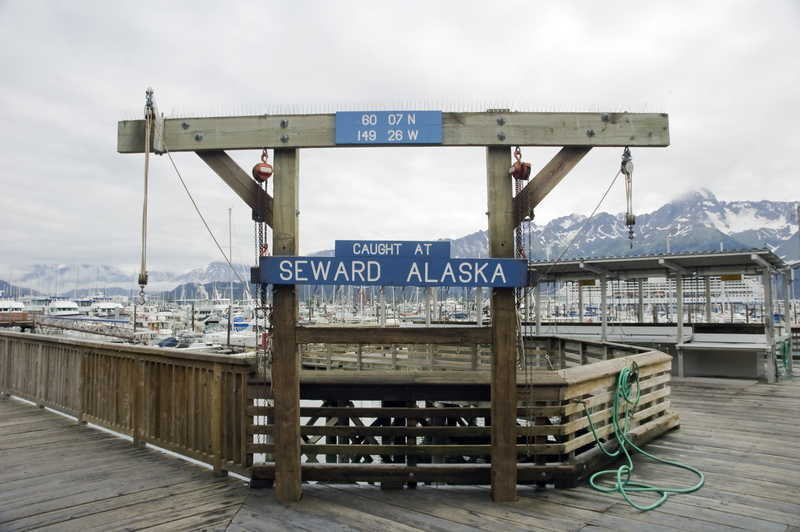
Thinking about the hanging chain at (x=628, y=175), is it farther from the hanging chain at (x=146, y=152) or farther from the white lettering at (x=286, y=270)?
the hanging chain at (x=146, y=152)

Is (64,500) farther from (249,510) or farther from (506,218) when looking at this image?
(506,218)

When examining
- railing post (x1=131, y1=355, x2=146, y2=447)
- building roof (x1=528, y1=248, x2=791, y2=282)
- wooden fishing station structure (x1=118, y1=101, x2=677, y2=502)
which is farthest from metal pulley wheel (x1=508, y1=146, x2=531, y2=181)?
building roof (x1=528, y1=248, x2=791, y2=282)

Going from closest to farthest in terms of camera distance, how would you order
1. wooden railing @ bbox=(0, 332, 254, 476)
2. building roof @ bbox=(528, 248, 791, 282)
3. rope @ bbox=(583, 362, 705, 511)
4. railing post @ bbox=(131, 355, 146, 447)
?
rope @ bbox=(583, 362, 705, 511), wooden railing @ bbox=(0, 332, 254, 476), railing post @ bbox=(131, 355, 146, 447), building roof @ bbox=(528, 248, 791, 282)

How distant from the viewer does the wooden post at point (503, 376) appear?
4.01 meters

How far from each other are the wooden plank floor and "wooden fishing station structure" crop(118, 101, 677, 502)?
0.80 ft

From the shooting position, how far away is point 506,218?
161 inches

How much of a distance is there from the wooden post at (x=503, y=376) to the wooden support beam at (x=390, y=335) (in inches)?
6.1

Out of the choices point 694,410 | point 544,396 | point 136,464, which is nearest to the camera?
point 544,396

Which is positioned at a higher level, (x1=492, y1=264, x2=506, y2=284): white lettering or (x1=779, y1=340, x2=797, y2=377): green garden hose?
(x1=492, y1=264, x2=506, y2=284): white lettering

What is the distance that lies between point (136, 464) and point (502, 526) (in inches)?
148

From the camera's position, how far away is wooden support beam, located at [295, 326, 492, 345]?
3.95 metres

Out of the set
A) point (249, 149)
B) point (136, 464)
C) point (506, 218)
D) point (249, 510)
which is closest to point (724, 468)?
point (506, 218)

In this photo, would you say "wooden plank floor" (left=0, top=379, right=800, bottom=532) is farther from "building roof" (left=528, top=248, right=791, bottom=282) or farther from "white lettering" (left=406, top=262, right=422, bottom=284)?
"building roof" (left=528, top=248, right=791, bottom=282)

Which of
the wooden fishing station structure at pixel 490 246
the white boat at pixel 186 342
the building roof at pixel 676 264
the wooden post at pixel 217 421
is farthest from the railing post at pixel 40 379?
the white boat at pixel 186 342
